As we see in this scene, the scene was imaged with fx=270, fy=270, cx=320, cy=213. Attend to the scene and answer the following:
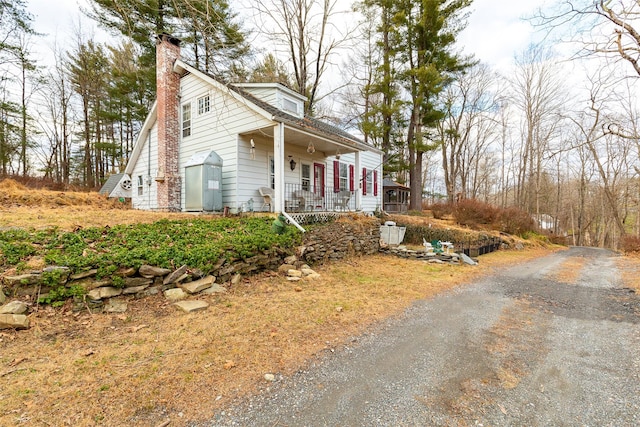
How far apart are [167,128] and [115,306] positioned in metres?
8.28

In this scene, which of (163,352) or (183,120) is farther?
(183,120)

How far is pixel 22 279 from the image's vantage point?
3.33 metres

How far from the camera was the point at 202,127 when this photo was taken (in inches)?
383

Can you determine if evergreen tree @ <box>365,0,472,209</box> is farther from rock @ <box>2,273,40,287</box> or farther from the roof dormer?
rock @ <box>2,273,40,287</box>

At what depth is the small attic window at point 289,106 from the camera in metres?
10.8

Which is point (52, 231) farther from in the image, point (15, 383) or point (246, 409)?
point (246, 409)

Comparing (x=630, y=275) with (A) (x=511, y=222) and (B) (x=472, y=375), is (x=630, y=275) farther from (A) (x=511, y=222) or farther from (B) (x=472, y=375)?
(B) (x=472, y=375)

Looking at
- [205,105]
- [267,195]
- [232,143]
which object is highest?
[205,105]

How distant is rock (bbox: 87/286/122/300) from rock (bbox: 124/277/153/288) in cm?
13

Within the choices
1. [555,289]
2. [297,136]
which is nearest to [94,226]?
[297,136]

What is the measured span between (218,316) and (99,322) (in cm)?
142

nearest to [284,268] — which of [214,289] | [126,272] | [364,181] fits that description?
[214,289]

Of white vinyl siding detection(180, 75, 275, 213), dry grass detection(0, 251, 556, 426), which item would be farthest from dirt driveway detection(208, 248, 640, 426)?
white vinyl siding detection(180, 75, 275, 213)

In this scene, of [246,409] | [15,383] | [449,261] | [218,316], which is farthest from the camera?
[449,261]
